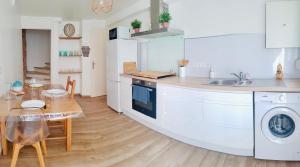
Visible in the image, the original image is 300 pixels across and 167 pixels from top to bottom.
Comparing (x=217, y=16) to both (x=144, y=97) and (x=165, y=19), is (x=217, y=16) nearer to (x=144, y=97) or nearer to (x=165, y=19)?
(x=165, y=19)

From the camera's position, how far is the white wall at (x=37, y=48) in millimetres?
7770

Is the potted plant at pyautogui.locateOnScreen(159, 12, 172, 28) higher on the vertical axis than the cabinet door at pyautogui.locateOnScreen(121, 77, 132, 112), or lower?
higher

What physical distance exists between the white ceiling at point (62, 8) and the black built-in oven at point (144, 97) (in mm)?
2079

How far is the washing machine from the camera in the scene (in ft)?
8.10

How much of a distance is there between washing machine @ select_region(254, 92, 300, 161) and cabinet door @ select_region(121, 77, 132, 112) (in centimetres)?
243

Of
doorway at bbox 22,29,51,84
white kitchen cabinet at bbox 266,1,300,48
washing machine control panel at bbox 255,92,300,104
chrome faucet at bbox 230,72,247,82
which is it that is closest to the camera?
washing machine control panel at bbox 255,92,300,104

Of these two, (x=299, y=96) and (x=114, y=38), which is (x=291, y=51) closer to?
(x=299, y=96)

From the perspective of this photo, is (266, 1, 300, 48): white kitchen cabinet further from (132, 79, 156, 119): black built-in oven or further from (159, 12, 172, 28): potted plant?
(132, 79, 156, 119): black built-in oven

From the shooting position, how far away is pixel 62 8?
19.7 ft

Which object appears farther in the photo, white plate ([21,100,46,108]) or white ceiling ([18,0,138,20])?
white ceiling ([18,0,138,20])

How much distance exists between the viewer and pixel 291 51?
2982mm

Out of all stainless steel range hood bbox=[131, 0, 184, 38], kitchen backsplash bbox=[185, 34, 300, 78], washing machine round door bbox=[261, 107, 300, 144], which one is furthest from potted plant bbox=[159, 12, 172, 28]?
washing machine round door bbox=[261, 107, 300, 144]

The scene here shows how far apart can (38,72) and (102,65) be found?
2137 millimetres

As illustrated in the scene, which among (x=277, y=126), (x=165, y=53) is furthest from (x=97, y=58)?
(x=277, y=126)
